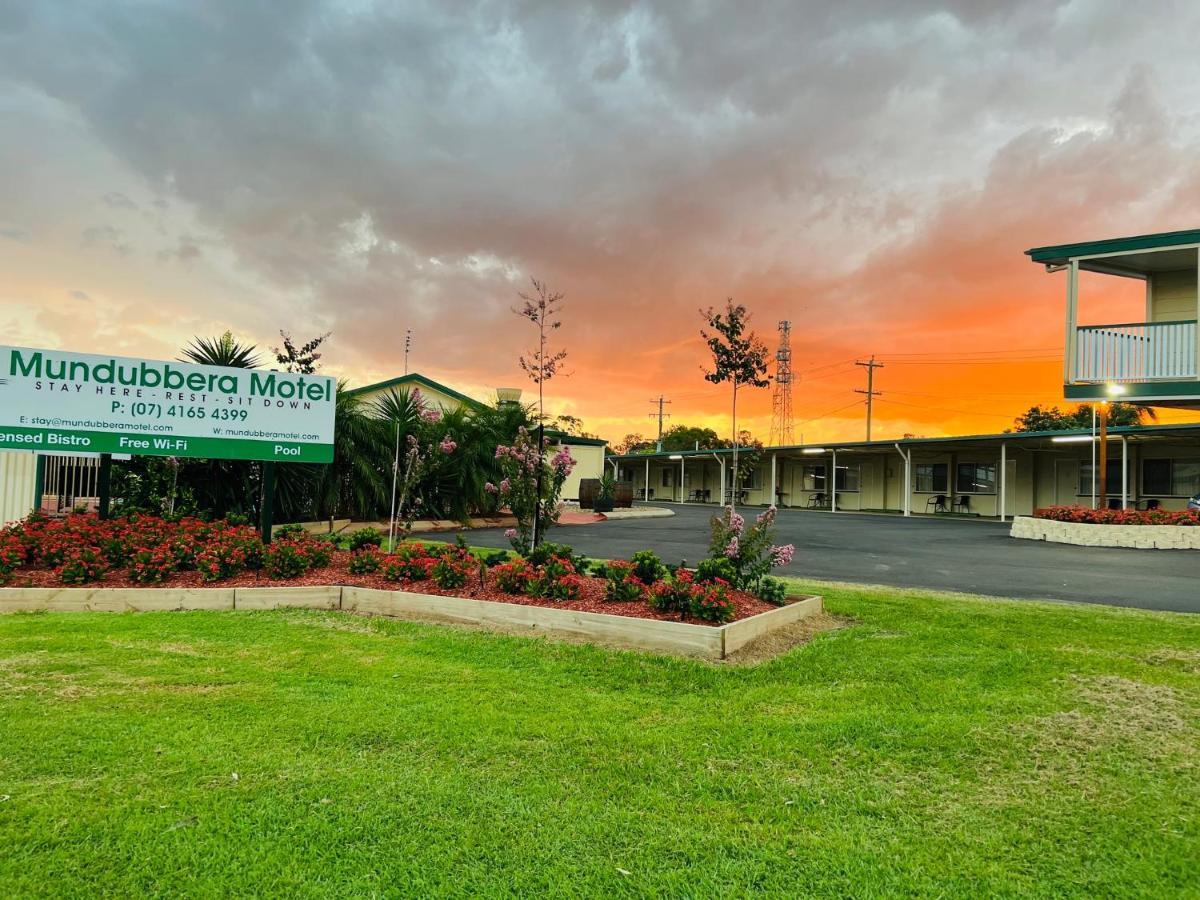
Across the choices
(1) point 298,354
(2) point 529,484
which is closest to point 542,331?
(2) point 529,484

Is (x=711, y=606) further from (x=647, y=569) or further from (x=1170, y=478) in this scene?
(x=1170, y=478)

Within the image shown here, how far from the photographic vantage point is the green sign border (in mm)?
8086

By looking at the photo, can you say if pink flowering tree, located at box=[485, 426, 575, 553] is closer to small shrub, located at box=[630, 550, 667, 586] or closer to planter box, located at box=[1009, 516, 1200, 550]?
small shrub, located at box=[630, 550, 667, 586]

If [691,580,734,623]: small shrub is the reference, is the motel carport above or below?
above

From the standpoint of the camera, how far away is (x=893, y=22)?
10961 mm

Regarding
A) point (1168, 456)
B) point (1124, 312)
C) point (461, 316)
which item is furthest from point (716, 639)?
point (1168, 456)

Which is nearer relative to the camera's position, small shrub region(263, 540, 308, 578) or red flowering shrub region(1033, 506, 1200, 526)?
small shrub region(263, 540, 308, 578)

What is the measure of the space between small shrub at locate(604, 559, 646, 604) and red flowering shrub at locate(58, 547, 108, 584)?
4958 mm

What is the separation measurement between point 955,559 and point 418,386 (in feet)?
49.5

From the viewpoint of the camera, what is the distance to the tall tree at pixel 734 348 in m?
9.41

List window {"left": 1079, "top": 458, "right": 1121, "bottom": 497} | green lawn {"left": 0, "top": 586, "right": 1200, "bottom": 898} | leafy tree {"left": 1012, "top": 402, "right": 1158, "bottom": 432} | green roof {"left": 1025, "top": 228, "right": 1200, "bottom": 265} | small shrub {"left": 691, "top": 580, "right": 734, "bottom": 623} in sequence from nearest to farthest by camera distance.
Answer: green lawn {"left": 0, "top": 586, "right": 1200, "bottom": 898} → small shrub {"left": 691, "top": 580, "right": 734, "bottom": 623} → green roof {"left": 1025, "top": 228, "right": 1200, "bottom": 265} → window {"left": 1079, "top": 458, "right": 1121, "bottom": 497} → leafy tree {"left": 1012, "top": 402, "right": 1158, "bottom": 432}

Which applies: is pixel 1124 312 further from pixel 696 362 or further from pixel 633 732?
pixel 633 732

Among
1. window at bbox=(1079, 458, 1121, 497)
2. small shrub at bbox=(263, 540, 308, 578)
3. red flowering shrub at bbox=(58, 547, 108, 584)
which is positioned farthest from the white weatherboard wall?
window at bbox=(1079, 458, 1121, 497)

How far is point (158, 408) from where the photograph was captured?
8.46m
